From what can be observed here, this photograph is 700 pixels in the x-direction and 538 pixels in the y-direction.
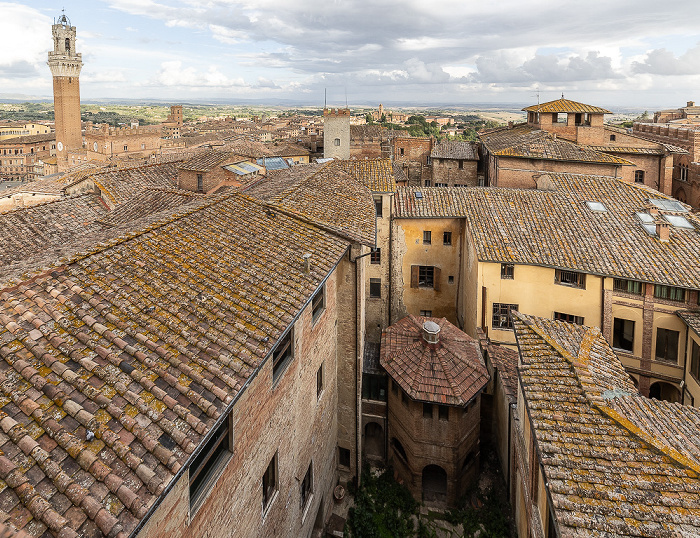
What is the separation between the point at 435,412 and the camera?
15203 millimetres

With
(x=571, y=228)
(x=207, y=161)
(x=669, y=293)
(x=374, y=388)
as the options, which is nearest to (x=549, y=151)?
(x=571, y=228)

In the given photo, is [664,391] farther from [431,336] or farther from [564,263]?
[431,336]

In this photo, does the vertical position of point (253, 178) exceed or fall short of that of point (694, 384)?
it exceeds it

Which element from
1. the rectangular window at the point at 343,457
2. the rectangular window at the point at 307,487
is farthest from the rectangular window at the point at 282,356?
the rectangular window at the point at 343,457

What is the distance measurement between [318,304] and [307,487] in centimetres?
489

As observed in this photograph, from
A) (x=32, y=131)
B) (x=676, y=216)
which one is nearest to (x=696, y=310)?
(x=676, y=216)

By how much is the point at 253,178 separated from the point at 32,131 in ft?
447

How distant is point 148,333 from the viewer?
636 cm

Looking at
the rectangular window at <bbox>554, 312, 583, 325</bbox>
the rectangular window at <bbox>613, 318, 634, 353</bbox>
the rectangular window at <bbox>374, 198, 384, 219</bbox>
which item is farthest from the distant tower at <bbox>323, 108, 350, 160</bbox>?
the rectangular window at <bbox>613, 318, 634, 353</bbox>

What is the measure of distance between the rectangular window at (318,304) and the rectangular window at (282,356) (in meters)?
1.60

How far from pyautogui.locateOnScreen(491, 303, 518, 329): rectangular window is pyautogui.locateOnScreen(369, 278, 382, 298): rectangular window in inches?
242

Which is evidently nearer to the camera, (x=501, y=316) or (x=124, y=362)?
(x=124, y=362)

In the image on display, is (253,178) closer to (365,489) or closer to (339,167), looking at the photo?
(339,167)

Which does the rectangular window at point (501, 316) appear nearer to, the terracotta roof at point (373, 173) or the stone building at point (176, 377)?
the terracotta roof at point (373, 173)
